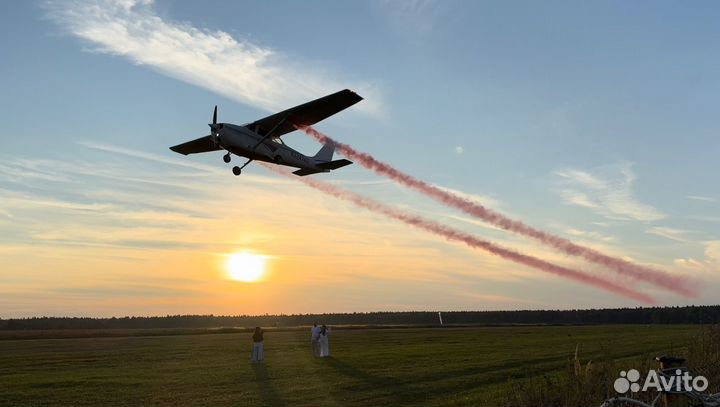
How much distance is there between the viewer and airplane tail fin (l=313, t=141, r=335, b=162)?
3712cm

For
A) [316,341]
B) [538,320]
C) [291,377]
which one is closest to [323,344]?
[316,341]

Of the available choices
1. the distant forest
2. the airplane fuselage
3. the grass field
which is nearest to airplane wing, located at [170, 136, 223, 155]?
the airplane fuselage

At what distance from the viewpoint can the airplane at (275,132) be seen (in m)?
28.9

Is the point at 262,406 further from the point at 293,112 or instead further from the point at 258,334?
the point at 293,112

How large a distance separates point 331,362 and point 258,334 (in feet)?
11.4

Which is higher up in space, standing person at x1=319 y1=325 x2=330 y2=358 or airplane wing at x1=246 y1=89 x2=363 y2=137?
airplane wing at x1=246 y1=89 x2=363 y2=137

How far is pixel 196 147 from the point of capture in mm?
34625

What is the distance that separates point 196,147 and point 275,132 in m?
6.08

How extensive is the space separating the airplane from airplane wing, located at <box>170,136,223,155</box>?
368 cm

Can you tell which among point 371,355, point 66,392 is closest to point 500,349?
point 371,355

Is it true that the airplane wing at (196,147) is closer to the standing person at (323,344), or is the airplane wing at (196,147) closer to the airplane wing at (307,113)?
the airplane wing at (307,113)

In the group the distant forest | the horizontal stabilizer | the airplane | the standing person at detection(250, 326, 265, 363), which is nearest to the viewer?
the standing person at detection(250, 326, 265, 363)

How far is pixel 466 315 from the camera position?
617 ft

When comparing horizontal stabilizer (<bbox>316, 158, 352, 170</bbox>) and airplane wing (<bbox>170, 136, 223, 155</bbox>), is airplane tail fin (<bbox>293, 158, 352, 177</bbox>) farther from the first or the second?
airplane wing (<bbox>170, 136, 223, 155</bbox>)
